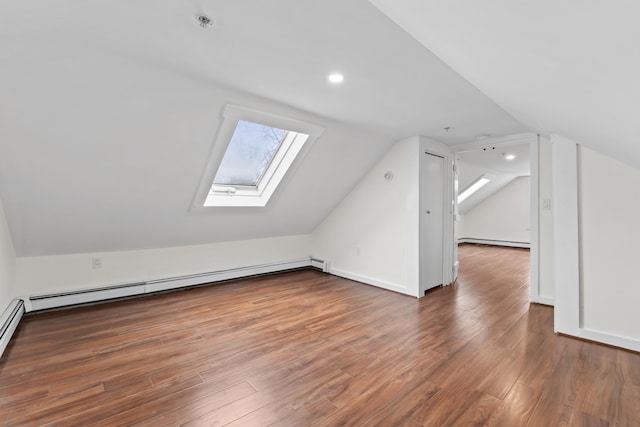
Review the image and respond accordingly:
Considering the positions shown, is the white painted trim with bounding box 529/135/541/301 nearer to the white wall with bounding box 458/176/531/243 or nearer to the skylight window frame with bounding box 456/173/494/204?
the skylight window frame with bounding box 456/173/494/204

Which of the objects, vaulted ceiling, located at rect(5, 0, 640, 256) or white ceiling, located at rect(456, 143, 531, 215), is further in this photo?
white ceiling, located at rect(456, 143, 531, 215)

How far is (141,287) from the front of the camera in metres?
3.51

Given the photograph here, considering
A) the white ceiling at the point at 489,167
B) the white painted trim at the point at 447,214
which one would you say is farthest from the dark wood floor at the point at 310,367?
the white ceiling at the point at 489,167

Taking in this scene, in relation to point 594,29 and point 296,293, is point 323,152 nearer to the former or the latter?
point 296,293

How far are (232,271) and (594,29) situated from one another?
4.27 meters

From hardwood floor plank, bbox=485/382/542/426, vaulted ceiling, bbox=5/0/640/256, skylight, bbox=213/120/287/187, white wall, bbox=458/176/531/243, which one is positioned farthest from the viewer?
white wall, bbox=458/176/531/243

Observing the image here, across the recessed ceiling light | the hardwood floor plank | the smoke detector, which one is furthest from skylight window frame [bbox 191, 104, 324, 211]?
the hardwood floor plank

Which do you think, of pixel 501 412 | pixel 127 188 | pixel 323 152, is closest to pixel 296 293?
pixel 323 152

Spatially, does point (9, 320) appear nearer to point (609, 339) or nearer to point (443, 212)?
point (443, 212)

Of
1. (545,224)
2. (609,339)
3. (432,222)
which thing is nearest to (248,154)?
(432,222)

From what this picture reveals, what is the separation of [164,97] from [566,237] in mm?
3545

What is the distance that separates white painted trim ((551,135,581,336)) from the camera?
2525mm

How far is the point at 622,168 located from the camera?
2344mm

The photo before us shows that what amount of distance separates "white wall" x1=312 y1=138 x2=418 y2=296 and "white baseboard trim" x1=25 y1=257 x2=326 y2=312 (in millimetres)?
576
